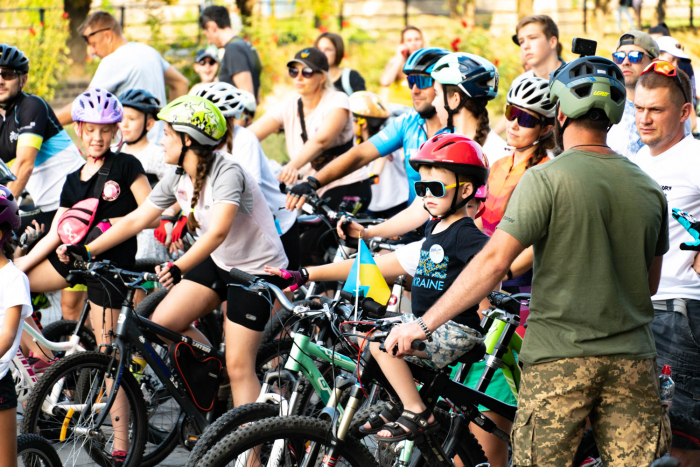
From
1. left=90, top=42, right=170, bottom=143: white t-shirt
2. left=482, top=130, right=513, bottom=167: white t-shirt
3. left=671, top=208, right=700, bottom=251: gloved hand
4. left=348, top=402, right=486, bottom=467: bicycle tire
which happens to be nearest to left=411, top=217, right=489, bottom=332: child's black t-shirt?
left=348, top=402, right=486, bottom=467: bicycle tire

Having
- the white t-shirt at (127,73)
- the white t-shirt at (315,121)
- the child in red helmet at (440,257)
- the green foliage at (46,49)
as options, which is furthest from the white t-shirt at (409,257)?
the green foliage at (46,49)

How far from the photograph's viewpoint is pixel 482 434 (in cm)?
417

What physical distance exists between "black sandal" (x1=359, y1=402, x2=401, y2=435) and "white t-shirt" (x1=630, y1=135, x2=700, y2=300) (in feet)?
5.52

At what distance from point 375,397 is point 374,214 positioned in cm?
394

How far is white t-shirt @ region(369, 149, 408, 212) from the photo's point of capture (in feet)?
25.3

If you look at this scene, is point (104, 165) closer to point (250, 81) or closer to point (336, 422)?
point (336, 422)

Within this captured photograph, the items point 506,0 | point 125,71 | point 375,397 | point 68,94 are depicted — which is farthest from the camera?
point 506,0

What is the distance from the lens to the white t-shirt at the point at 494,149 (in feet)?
16.8

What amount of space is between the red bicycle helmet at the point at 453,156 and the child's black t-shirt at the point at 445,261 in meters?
0.23

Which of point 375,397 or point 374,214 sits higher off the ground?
point 375,397

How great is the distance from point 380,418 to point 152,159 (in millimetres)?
4082

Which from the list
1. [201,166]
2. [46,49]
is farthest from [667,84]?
[46,49]

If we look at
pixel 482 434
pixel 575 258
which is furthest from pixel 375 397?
pixel 575 258

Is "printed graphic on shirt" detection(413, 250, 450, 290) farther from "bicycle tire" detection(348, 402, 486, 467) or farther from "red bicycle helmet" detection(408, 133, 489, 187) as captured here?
"bicycle tire" detection(348, 402, 486, 467)
